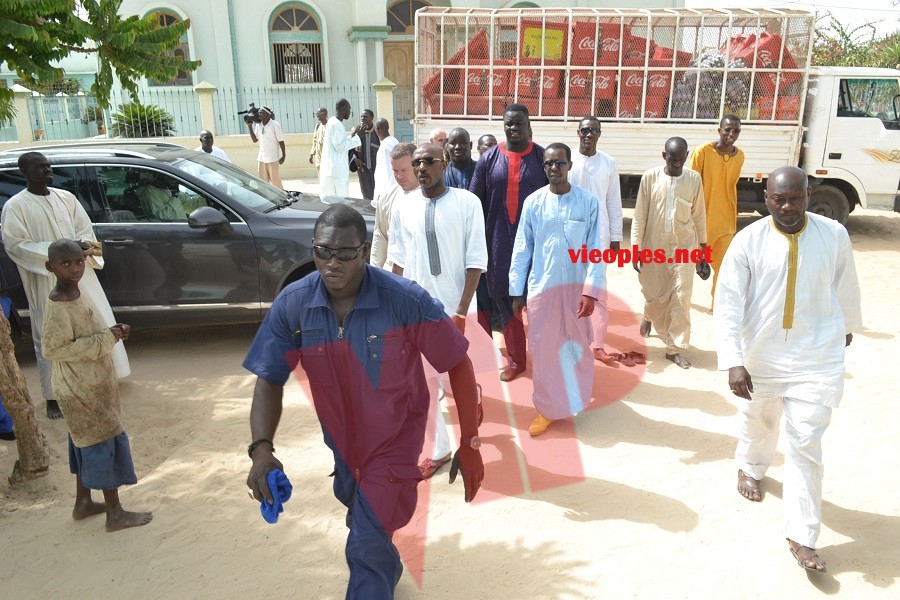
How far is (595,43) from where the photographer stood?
30.3 feet

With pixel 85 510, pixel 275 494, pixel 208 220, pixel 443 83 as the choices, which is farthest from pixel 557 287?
pixel 443 83

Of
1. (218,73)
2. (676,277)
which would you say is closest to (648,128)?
(676,277)

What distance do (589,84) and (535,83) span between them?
733 mm

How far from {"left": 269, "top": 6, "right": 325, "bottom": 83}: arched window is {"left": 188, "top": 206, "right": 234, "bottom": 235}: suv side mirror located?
44.8 feet

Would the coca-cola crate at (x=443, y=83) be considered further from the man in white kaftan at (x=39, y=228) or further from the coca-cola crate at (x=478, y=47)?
the man in white kaftan at (x=39, y=228)

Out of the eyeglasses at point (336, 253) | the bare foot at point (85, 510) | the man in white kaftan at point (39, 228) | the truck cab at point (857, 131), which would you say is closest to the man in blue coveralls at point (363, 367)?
the eyeglasses at point (336, 253)

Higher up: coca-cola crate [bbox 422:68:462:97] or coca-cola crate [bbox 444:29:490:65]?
coca-cola crate [bbox 444:29:490:65]

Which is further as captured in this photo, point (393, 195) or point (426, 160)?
point (393, 195)

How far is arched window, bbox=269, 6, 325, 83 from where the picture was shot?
17.9 m

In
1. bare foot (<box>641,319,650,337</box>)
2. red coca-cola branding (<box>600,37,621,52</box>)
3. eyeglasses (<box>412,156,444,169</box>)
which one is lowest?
bare foot (<box>641,319,650,337</box>)

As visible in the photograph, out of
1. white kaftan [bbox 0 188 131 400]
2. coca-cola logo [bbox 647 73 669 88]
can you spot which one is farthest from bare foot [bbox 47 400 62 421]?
coca-cola logo [bbox 647 73 669 88]

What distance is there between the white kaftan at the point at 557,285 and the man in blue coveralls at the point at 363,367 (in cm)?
200

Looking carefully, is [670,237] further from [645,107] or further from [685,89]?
[685,89]

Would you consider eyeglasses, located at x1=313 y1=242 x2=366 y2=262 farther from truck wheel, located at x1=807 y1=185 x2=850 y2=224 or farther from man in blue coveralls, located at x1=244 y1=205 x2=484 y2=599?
truck wheel, located at x1=807 y1=185 x2=850 y2=224
